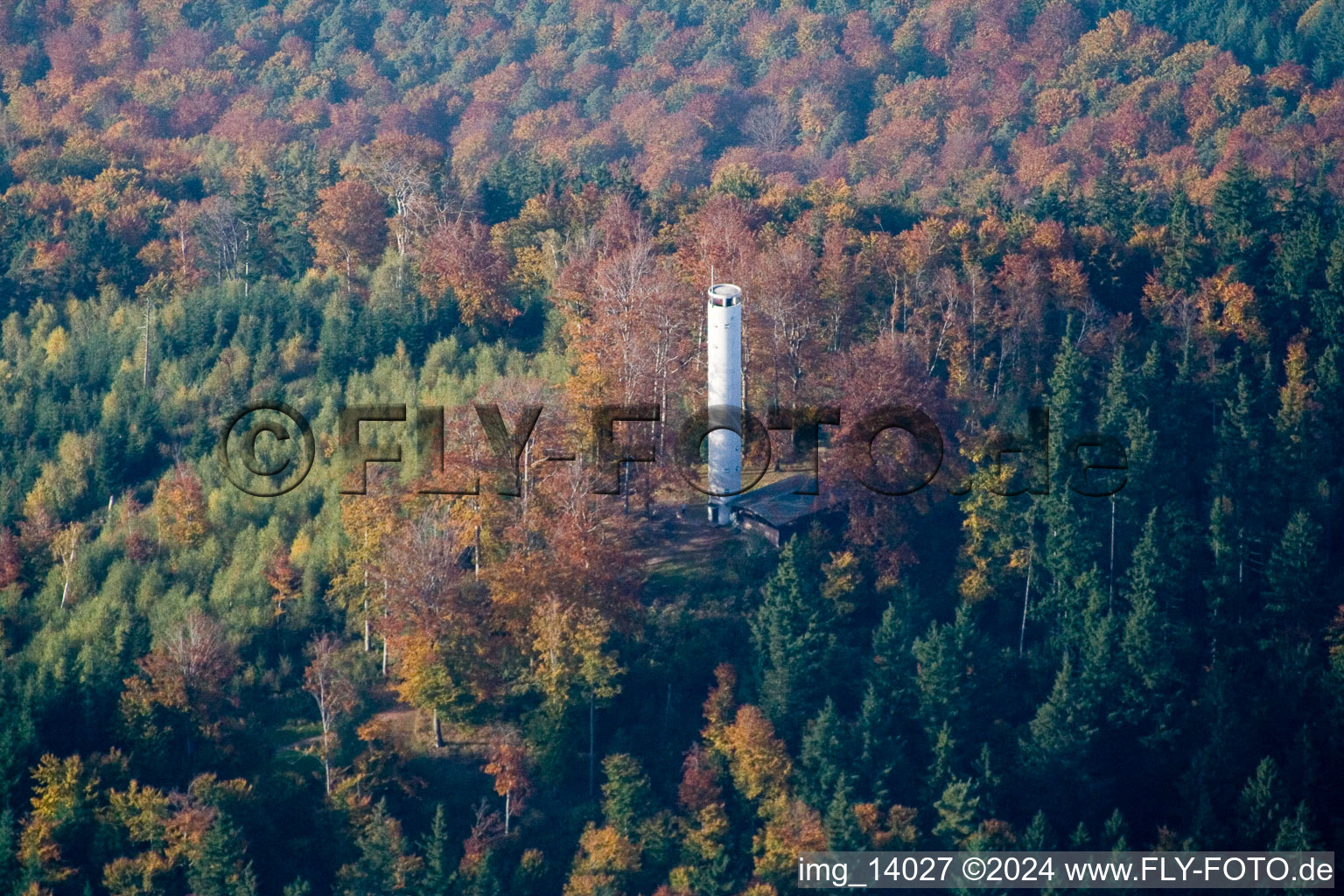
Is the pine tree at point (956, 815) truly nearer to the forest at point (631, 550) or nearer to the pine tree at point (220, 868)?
the forest at point (631, 550)

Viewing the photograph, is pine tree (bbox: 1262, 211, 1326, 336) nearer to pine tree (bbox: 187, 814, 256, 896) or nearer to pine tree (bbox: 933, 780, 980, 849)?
pine tree (bbox: 933, 780, 980, 849)

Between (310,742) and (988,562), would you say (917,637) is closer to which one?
(988,562)

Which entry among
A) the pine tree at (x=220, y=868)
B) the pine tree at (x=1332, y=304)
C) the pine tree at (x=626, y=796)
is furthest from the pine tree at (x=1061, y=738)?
the pine tree at (x=220, y=868)

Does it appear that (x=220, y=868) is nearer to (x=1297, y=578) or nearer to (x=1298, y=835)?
(x=1298, y=835)

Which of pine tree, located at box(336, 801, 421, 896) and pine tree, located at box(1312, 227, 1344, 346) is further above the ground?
pine tree, located at box(1312, 227, 1344, 346)

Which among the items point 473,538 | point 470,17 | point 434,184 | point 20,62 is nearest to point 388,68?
point 470,17

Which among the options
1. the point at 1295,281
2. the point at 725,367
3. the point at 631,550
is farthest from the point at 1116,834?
the point at 1295,281

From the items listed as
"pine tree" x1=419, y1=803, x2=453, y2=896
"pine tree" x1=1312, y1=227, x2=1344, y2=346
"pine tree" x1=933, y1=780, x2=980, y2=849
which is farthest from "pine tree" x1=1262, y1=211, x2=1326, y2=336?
"pine tree" x1=419, y1=803, x2=453, y2=896
